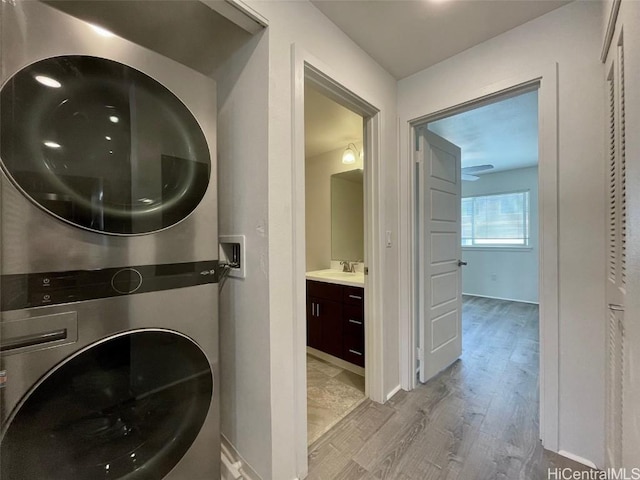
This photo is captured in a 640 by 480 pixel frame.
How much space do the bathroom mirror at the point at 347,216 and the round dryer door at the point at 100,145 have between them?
2119mm

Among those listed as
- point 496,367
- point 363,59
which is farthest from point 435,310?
point 363,59

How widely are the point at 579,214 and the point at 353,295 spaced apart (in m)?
1.49

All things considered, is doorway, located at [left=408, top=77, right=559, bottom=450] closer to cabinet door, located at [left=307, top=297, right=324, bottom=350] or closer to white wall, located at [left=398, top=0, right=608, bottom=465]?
white wall, located at [left=398, top=0, right=608, bottom=465]

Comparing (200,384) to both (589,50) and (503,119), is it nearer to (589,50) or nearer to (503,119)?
(589,50)

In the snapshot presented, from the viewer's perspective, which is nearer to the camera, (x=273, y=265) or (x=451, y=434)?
(x=273, y=265)

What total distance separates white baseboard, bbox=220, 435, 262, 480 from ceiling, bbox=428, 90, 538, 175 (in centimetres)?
286

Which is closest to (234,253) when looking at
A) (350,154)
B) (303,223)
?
(303,223)

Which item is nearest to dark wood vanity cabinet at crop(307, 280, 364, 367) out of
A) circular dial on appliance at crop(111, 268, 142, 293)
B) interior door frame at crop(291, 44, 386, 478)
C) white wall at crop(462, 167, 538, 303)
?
interior door frame at crop(291, 44, 386, 478)

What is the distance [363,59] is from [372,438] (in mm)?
2337

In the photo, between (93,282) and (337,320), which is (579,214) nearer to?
(337,320)

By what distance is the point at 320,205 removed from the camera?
125 inches

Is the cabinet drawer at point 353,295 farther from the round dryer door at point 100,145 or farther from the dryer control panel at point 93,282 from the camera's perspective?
the round dryer door at point 100,145

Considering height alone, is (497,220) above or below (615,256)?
above

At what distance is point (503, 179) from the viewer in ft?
15.9
